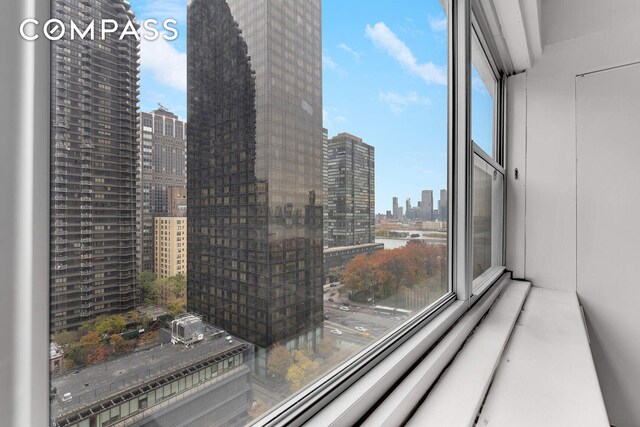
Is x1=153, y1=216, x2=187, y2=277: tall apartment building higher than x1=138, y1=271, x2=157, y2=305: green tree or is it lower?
higher

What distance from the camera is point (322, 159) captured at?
67cm

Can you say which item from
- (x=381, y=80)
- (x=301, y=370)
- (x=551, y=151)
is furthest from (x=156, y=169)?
(x=551, y=151)

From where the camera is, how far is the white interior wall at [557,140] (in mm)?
1780

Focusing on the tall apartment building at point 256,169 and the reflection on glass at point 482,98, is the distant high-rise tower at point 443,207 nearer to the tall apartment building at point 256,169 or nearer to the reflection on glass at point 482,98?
the reflection on glass at point 482,98

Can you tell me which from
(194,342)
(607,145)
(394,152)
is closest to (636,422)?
(607,145)

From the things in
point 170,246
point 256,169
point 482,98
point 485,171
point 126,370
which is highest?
point 482,98

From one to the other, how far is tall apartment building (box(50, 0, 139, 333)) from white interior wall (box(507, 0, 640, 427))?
7.59 ft

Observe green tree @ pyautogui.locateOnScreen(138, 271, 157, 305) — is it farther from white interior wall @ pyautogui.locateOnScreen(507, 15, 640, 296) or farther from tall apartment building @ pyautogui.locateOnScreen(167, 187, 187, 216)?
white interior wall @ pyautogui.locateOnScreen(507, 15, 640, 296)

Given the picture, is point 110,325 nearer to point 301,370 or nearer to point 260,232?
point 260,232

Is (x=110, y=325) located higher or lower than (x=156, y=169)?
lower

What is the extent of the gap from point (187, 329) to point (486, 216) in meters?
1.90

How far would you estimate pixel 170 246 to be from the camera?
0.40 meters

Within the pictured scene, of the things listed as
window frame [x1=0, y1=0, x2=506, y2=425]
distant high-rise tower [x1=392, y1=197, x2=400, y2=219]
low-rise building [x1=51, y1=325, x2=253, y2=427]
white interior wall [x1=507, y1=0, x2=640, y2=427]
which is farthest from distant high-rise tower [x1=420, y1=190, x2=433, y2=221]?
white interior wall [x1=507, y1=0, x2=640, y2=427]

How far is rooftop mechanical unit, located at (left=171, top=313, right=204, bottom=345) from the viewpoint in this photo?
412mm
